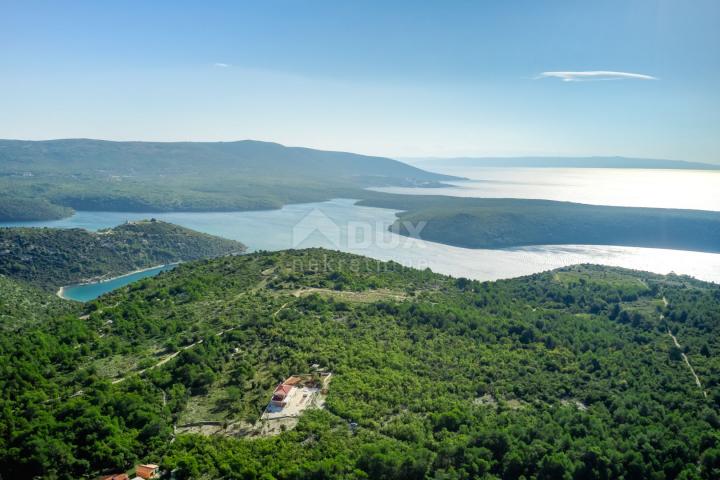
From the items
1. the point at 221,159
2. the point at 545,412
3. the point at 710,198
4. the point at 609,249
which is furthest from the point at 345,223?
the point at 221,159

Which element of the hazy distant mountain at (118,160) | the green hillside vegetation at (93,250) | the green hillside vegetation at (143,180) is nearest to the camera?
the green hillside vegetation at (93,250)

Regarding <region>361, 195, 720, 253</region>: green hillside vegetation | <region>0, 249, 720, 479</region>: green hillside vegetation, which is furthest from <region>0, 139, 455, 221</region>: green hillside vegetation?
<region>0, 249, 720, 479</region>: green hillside vegetation

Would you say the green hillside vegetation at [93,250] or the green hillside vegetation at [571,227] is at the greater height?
the green hillside vegetation at [571,227]

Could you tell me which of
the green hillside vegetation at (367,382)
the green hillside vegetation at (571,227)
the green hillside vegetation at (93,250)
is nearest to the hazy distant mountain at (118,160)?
the green hillside vegetation at (93,250)

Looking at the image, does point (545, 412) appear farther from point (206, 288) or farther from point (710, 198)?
point (710, 198)

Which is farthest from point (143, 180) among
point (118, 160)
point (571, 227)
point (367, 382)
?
point (367, 382)

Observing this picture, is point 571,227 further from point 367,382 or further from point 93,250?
point 367,382

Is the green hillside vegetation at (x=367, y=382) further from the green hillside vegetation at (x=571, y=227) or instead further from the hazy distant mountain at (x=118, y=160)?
the hazy distant mountain at (x=118, y=160)

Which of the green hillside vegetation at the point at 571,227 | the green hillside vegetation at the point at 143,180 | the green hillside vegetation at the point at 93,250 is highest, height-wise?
the green hillside vegetation at the point at 143,180
